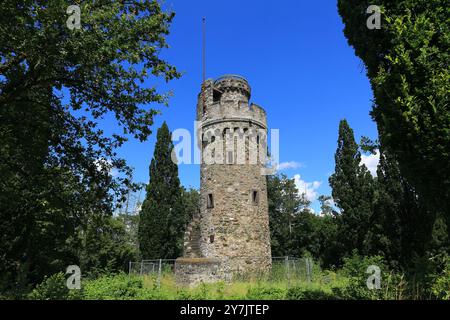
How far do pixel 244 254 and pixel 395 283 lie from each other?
9.41 metres

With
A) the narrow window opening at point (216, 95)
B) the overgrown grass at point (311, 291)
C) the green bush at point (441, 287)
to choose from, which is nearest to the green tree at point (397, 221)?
the overgrown grass at point (311, 291)

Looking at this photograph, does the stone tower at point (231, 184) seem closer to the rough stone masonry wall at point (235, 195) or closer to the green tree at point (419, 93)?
the rough stone masonry wall at point (235, 195)

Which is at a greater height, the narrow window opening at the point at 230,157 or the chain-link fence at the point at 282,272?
the narrow window opening at the point at 230,157

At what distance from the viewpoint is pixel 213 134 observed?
18.6 m

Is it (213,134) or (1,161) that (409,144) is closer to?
(1,161)

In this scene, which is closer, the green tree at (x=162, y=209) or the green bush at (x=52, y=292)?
the green bush at (x=52, y=292)

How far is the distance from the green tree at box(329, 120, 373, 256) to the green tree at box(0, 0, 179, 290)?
16744 millimetres

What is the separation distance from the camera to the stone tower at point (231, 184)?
55.1ft

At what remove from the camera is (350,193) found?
75.0 ft

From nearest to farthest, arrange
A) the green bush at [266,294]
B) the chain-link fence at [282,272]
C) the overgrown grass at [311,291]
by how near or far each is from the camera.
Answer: the overgrown grass at [311,291], the green bush at [266,294], the chain-link fence at [282,272]

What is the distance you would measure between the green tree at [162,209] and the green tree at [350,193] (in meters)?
12.2

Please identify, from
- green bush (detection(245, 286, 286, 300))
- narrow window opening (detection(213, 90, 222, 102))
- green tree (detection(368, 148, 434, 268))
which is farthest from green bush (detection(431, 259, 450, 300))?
narrow window opening (detection(213, 90, 222, 102))

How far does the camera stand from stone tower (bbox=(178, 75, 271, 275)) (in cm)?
1678

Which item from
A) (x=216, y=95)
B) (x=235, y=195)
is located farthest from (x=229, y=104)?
(x=235, y=195)
